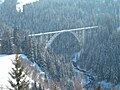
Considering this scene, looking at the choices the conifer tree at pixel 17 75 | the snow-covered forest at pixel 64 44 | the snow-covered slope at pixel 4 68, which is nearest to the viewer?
the conifer tree at pixel 17 75

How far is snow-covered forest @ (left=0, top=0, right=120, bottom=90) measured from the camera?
6925 centimetres

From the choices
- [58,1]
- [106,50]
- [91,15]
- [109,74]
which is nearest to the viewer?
[109,74]

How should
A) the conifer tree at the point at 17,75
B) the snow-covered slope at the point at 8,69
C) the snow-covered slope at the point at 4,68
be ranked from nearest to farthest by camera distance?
the conifer tree at the point at 17,75 → the snow-covered slope at the point at 4,68 → the snow-covered slope at the point at 8,69

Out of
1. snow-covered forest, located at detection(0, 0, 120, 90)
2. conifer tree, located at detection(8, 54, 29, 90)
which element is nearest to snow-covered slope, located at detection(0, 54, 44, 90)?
snow-covered forest, located at detection(0, 0, 120, 90)

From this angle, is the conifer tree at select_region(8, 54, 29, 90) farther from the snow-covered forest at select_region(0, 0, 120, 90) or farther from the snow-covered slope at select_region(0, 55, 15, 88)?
the snow-covered slope at select_region(0, 55, 15, 88)

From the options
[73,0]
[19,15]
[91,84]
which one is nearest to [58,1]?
[73,0]

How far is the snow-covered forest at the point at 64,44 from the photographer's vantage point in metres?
69.2

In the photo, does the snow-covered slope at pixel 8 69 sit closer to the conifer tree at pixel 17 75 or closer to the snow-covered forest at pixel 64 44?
the snow-covered forest at pixel 64 44

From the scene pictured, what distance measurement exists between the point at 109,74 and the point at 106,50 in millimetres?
15896

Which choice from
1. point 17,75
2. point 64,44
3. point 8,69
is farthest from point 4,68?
point 64,44

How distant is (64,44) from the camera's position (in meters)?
117

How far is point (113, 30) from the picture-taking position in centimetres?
10975

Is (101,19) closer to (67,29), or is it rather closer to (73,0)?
(67,29)

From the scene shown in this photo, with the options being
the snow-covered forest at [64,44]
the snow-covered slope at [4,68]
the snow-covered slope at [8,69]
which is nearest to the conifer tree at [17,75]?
the snow-covered forest at [64,44]
